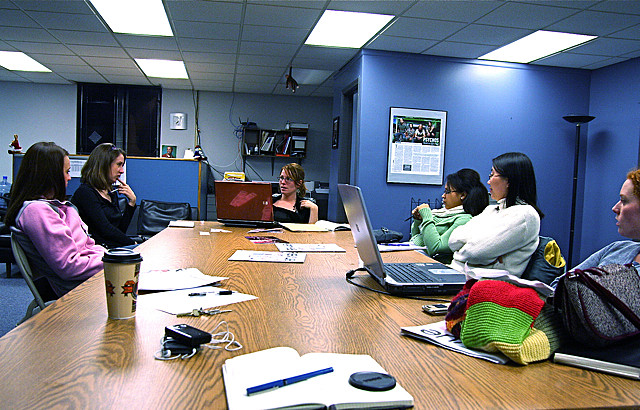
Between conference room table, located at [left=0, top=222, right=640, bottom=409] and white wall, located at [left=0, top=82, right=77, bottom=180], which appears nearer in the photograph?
conference room table, located at [left=0, top=222, right=640, bottom=409]

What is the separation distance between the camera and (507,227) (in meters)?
2.24

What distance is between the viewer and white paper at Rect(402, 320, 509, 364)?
96cm

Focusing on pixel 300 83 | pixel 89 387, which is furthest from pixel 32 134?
pixel 89 387

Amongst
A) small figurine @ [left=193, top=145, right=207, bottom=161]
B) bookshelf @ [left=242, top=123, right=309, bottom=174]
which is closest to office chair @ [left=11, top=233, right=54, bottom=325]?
small figurine @ [left=193, top=145, right=207, bottom=161]

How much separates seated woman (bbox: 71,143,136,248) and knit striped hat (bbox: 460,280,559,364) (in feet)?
8.97

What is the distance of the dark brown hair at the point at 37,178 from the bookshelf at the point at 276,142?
5.86m

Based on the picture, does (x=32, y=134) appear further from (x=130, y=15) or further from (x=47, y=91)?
(x=130, y=15)

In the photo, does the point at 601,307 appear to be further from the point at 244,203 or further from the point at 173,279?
the point at 244,203

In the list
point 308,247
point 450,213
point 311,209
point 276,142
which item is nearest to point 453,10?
point 450,213

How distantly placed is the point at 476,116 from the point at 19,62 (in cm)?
582

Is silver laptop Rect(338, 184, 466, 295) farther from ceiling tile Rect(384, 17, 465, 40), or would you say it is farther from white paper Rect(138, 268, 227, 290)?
ceiling tile Rect(384, 17, 465, 40)

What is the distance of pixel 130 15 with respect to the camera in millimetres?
4379

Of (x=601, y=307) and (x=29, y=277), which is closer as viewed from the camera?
(x=601, y=307)

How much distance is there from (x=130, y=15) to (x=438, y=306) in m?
4.16
